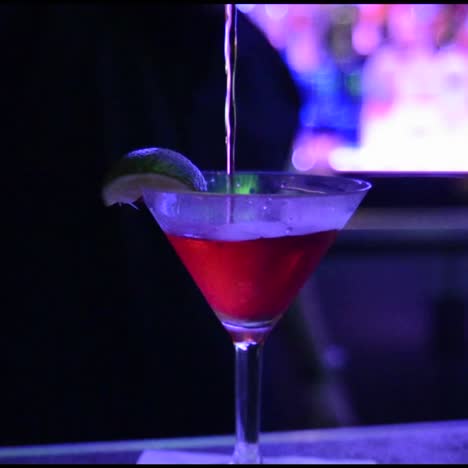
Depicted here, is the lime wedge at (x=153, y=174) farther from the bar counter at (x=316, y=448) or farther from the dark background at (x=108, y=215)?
the dark background at (x=108, y=215)

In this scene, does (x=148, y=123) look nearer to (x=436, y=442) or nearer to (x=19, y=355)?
(x=19, y=355)

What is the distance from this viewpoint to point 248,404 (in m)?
0.67

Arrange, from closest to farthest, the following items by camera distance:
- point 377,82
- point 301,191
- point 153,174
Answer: point 153,174, point 301,191, point 377,82

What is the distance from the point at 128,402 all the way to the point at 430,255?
8.37ft

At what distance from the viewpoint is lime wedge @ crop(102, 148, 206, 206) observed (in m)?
0.60

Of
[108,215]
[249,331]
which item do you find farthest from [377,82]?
[249,331]

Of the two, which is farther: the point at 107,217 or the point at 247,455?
the point at 107,217

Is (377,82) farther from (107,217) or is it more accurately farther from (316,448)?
(316,448)

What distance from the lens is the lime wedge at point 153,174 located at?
0.60 meters

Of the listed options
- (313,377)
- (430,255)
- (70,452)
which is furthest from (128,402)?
(430,255)

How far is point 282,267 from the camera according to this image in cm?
64

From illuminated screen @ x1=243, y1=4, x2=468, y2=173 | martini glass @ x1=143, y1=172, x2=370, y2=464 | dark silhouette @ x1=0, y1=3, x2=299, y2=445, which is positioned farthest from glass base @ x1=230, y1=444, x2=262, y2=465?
illuminated screen @ x1=243, y1=4, x2=468, y2=173

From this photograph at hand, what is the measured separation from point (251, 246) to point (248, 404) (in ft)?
0.55

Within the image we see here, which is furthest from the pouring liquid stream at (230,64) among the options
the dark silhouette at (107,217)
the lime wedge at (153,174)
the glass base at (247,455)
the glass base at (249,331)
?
the dark silhouette at (107,217)
